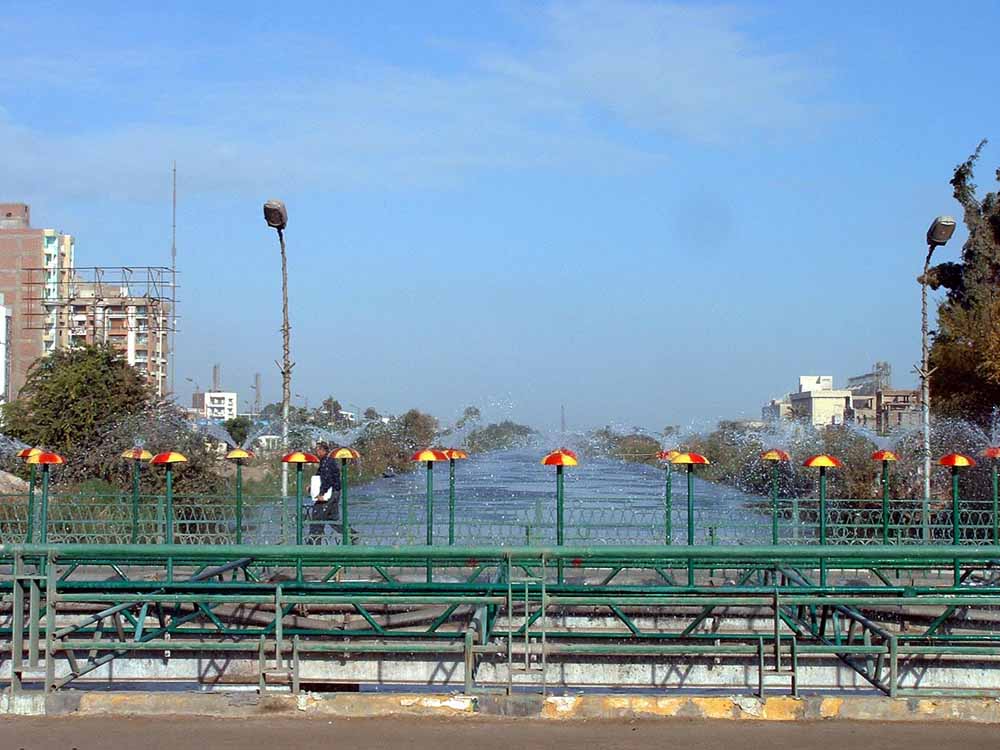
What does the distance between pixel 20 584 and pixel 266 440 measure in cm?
2399

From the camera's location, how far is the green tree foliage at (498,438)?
3528 cm

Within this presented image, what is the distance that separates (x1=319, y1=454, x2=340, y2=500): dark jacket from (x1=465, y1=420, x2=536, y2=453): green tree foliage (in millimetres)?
→ 18017

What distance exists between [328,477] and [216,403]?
147 metres

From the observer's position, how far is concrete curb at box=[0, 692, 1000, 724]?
24.8 feet

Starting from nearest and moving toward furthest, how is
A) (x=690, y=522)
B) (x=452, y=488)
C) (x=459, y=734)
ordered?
(x=459, y=734) < (x=690, y=522) < (x=452, y=488)

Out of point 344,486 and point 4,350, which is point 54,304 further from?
point 344,486

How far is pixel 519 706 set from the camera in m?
7.62

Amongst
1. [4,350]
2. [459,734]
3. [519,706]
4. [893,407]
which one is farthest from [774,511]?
[4,350]

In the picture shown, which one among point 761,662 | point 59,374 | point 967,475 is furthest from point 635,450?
point 761,662

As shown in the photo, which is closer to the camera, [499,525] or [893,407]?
[499,525]

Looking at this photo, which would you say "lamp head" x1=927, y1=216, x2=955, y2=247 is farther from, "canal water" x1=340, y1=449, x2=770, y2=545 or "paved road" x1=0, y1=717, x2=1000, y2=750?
"paved road" x1=0, y1=717, x2=1000, y2=750

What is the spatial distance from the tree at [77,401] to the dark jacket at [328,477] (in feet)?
45.2

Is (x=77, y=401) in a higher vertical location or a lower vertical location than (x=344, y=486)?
higher

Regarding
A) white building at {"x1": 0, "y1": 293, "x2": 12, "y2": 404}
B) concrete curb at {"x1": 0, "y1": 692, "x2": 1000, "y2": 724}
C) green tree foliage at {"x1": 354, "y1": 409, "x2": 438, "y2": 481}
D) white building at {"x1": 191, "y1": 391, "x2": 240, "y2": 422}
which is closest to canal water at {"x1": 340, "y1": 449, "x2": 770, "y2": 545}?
concrete curb at {"x1": 0, "y1": 692, "x2": 1000, "y2": 724}
